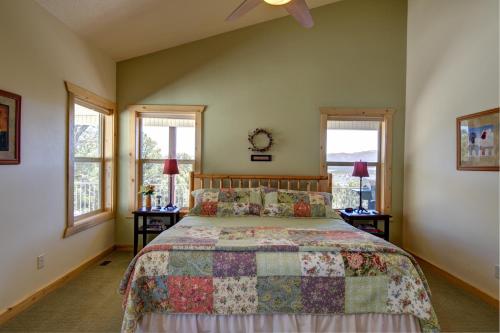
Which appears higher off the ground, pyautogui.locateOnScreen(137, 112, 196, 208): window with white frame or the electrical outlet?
pyautogui.locateOnScreen(137, 112, 196, 208): window with white frame

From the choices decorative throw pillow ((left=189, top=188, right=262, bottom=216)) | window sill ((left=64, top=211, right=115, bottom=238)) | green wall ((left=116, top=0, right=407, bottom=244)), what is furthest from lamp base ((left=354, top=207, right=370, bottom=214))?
window sill ((left=64, top=211, right=115, bottom=238))

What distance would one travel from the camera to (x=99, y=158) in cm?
388

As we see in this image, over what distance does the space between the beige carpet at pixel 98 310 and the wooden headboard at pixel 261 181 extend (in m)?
1.57

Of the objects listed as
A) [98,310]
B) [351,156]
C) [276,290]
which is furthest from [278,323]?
[351,156]

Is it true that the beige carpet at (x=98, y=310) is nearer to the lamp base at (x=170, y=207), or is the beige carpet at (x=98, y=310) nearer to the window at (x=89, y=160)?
the window at (x=89, y=160)

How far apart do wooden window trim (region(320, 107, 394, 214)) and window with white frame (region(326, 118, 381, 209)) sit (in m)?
0.07

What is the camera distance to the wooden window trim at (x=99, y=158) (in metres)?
3.10

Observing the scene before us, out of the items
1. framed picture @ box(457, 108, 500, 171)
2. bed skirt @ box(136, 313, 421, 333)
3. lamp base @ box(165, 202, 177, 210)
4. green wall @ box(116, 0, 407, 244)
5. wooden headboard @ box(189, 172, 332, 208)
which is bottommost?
bed skirt @ box(136, 313, 421, 333)

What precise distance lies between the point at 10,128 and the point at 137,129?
6.01 ft

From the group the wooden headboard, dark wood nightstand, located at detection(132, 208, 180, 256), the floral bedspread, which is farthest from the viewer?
the wooden headboard

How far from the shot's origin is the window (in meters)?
3.15

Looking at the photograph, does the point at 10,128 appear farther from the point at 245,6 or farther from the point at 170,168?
the point at 245,6

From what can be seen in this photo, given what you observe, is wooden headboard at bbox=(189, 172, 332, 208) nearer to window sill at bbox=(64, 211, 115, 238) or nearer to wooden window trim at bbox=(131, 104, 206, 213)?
wooden window trim at bbox=(131, 104, 206, 213)

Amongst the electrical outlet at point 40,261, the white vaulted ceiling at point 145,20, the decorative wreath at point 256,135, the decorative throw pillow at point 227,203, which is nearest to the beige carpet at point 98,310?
the electrical outlet at point 40,261
